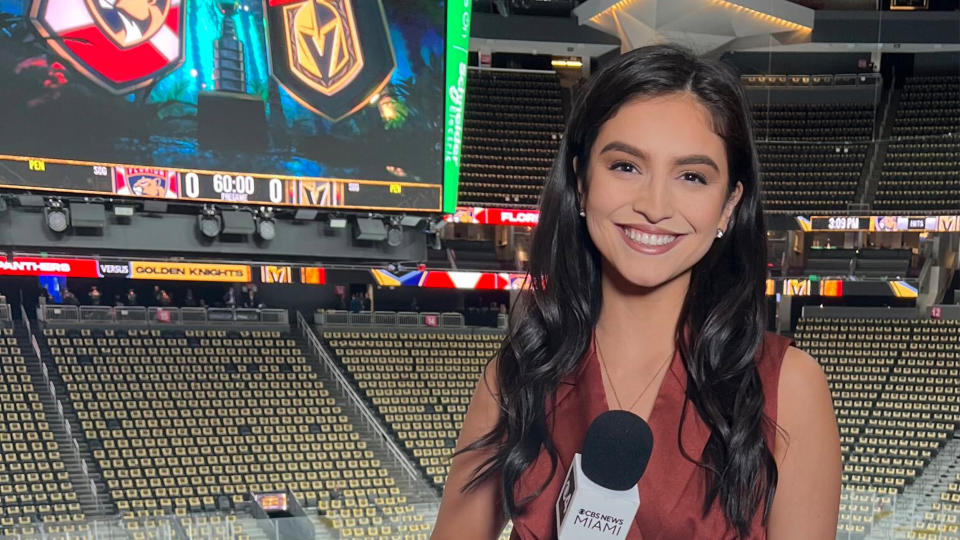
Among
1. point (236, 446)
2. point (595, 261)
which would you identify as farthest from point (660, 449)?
point (236, 446)

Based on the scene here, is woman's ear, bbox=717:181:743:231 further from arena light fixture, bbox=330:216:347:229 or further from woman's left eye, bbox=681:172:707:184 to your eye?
arena light fixture, bbox=330:216:347:229

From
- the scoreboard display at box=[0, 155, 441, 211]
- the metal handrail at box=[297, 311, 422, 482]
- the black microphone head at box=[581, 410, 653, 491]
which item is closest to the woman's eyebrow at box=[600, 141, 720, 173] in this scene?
the black microphone head at box=[581, 410, 653, 491]

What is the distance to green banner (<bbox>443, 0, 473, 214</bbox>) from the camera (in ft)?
23.1

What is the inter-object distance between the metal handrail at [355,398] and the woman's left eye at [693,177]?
9824mm

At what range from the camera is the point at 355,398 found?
38.4ft

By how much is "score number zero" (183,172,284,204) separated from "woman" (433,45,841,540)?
19.6ft

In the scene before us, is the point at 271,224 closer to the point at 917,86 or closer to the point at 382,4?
the point at 382,4


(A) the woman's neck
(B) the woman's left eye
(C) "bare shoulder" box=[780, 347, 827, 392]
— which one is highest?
(B) the woman's left eye

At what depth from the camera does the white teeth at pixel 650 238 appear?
100 cm

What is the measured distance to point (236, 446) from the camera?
33.7 ft

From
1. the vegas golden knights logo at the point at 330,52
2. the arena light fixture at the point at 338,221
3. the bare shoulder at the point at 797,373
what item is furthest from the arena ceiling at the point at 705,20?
the bare shoulder at the point at 797,373

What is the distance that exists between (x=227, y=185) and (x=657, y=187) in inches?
244

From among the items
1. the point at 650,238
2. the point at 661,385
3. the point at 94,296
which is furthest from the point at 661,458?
the point at 94,296

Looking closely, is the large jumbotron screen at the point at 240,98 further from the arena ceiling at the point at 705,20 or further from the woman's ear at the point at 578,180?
the woman's ear at the point at 578,180
